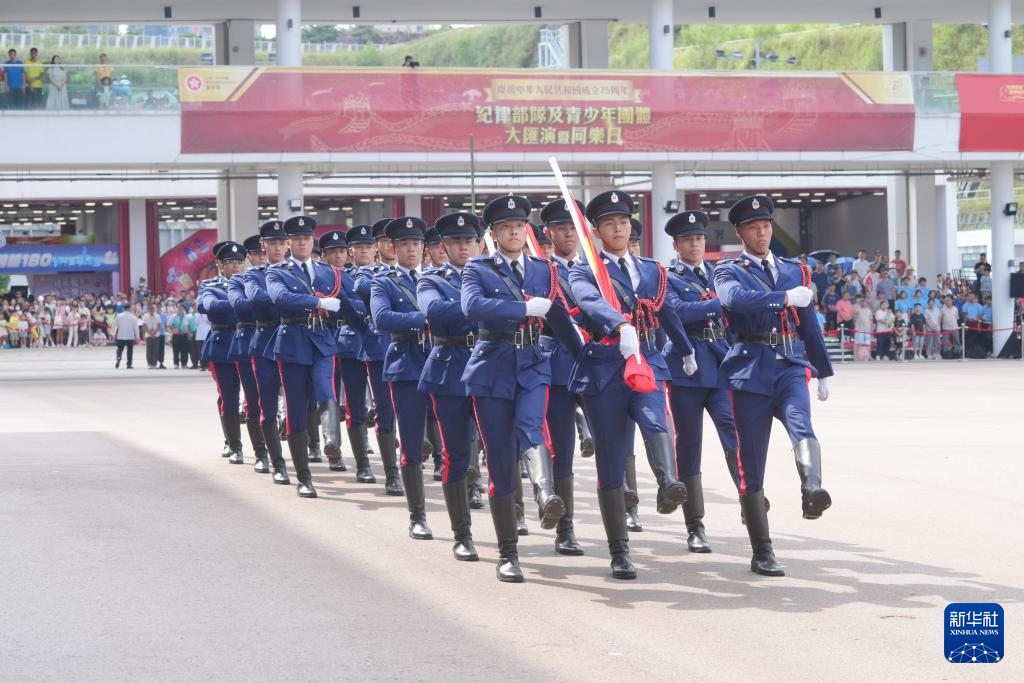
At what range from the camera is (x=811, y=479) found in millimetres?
7340

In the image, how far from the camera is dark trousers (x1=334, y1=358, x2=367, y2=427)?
1198 cm

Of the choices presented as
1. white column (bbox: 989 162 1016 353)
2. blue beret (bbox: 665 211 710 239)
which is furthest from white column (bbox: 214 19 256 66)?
blue beret (bbox: 665 211 710 239)

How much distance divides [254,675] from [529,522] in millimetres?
4464

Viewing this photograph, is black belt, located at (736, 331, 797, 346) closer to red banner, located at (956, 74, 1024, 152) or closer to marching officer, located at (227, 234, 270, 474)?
marching officer, located at (227, 234, 270, 474)

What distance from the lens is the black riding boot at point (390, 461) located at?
36.8ft

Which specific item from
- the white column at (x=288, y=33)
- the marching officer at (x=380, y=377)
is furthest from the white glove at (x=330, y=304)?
the white column at (x=288, y=33)

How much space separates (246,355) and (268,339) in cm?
92

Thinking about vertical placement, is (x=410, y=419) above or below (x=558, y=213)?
below

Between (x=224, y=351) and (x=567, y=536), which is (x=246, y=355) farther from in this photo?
(x=567, y=536)

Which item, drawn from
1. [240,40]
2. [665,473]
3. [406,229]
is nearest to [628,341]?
[665,473]

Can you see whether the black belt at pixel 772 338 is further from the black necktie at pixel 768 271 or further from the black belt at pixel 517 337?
the black belt at pixel 517 337

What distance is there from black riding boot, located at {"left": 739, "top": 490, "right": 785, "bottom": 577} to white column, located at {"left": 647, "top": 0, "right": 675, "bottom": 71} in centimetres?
2587

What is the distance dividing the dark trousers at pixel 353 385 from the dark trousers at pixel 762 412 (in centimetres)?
483

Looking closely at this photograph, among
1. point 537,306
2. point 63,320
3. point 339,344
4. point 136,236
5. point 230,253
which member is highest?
point 136,236
